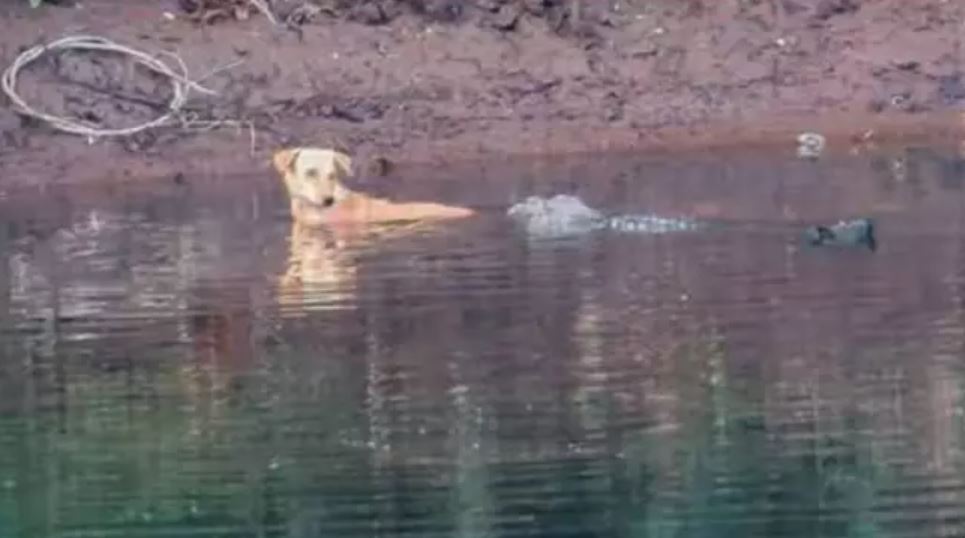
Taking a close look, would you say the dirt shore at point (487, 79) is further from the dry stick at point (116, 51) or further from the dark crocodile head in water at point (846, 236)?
the dark crocodile head in water at point (846, 236)

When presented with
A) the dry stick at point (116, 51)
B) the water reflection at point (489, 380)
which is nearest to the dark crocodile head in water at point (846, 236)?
the water reflection at point (489, 380)

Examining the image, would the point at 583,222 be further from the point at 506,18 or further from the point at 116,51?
the point at 506,18

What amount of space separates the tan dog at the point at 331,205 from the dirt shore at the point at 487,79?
2656mm

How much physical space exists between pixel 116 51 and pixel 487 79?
2481mm

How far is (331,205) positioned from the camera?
15805 mm

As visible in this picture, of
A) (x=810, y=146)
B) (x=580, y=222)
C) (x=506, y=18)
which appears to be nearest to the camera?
(x=580, y=222)

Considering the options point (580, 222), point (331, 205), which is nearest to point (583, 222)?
point (580, 222)

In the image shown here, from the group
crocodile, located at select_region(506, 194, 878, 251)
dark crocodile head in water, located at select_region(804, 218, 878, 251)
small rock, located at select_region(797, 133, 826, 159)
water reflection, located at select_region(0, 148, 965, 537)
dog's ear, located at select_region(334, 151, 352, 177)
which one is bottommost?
water reflection, located at select_region(0, 148, 965, 537)

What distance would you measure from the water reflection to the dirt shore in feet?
10.8

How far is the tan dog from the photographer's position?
1572cm

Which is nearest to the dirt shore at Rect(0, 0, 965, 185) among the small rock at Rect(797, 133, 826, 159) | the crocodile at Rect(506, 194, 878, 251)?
the small rock at Rect(797, 133, 826, 159)

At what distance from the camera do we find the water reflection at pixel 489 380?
29.2 feet

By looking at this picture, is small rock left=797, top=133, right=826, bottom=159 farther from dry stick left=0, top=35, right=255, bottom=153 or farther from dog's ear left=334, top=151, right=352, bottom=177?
dry stick left=0, top=35, right=255, bottom=153

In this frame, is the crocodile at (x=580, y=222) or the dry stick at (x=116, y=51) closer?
the crocodile at (x=580, y=222)
